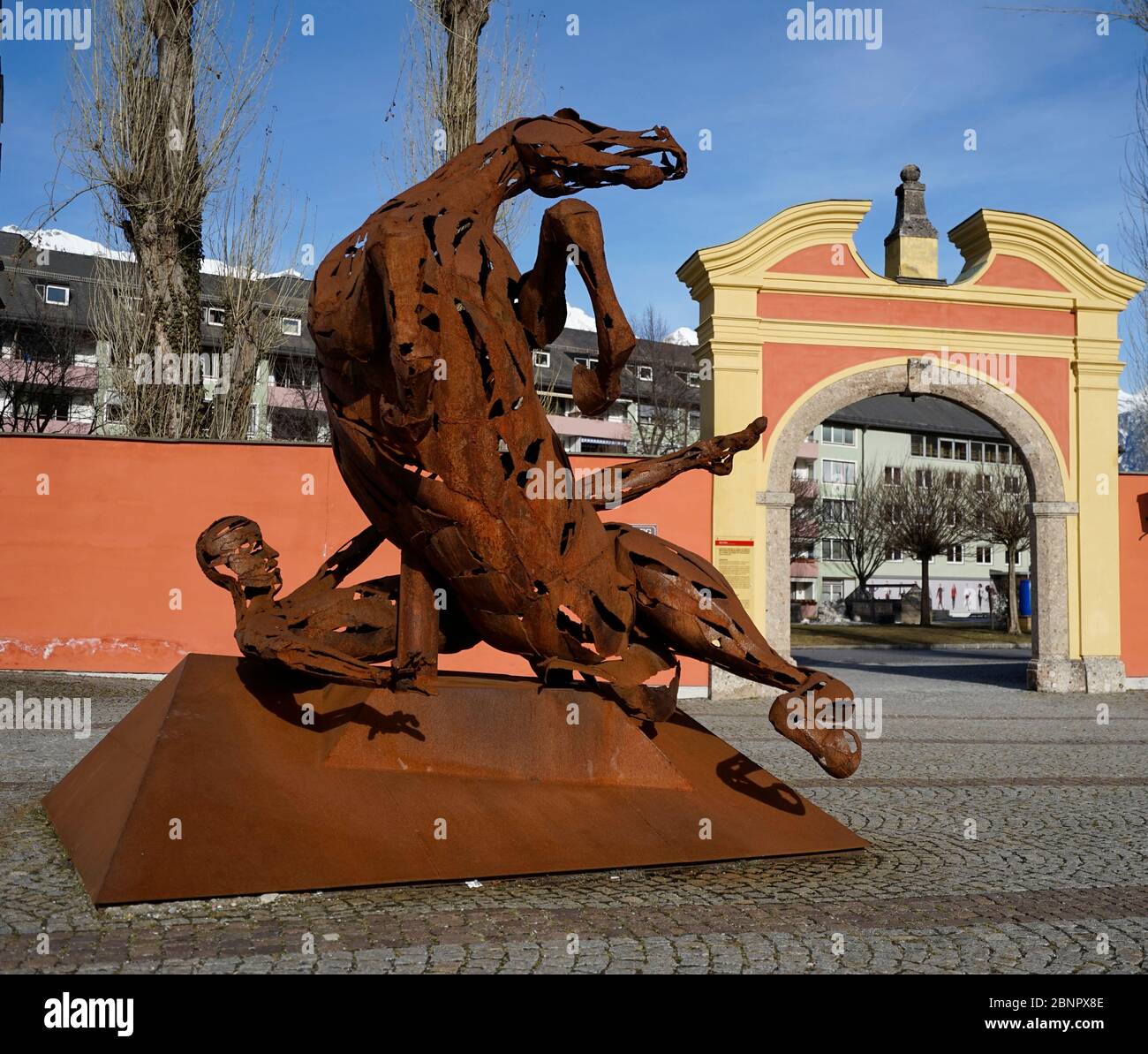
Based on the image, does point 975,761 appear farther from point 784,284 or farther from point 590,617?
point 784,284

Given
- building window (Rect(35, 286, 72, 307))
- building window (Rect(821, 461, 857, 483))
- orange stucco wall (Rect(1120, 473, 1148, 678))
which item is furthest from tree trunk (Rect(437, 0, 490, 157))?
building window (Rect(821, 461, 857, 483))

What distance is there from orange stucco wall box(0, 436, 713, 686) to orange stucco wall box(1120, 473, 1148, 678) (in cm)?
999

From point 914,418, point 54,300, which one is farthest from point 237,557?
point 914,418

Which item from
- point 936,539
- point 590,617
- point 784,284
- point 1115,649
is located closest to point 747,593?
point 784,284

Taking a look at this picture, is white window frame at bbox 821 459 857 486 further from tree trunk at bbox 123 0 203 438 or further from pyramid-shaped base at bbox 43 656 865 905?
pyramid-shaped base at bbox 43 656 865 905

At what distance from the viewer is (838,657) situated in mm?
25312

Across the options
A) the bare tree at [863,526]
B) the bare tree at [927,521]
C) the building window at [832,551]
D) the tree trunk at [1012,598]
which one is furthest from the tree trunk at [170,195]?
the building window at [832,551]

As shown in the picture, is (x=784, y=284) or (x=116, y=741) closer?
(x=116, y=741)

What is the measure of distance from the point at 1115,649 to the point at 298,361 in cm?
2785

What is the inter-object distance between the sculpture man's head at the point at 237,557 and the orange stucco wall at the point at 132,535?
898cm

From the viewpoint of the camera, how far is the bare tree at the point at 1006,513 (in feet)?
117

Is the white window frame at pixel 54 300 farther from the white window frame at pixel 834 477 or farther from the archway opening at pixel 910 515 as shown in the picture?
the white window frame at pixel 834 477

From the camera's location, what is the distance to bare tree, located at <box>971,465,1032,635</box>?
35.6 m
